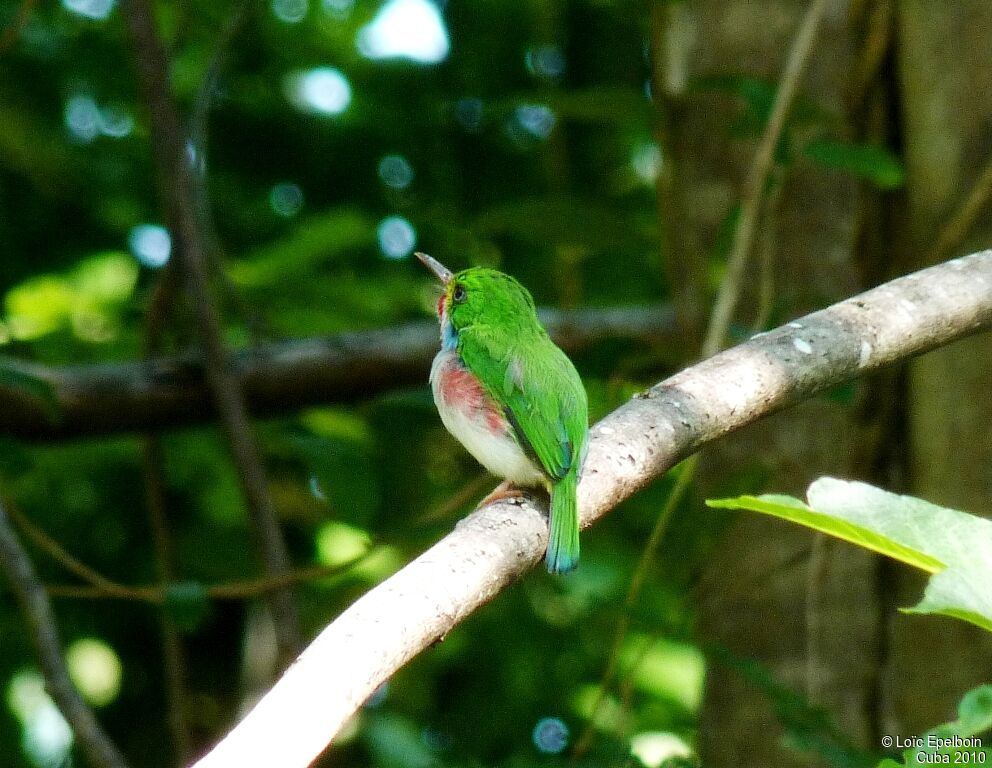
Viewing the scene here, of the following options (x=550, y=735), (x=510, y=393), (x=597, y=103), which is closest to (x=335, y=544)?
(x=550, y=735)

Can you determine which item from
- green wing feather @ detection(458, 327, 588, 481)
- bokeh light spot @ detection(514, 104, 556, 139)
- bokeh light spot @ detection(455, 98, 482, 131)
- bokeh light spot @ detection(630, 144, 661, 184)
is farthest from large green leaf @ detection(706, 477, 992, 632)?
bokeh light spot @ detection(630, 144, 661, 184)

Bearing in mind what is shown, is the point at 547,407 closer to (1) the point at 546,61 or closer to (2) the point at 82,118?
(1) the point at 546,61

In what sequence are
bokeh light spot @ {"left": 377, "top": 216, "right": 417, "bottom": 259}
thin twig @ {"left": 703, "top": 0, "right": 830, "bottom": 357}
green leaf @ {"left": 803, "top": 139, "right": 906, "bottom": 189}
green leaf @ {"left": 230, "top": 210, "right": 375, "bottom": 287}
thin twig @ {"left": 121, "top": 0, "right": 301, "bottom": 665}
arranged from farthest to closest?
bokeh light spot @ {"left": 377, "top": 216, "right": 417, "bottom": 259}
green leaf @ {"left": 230, "top": 210, "right": 375, "bottom": 287}
thin twig @ {"left": 121, "top": 0, "right": 301, "bottom": 665}
thin twig @ {"left": 703, "top": 0, "right": 830, "bottom": 357}
green leaf @ {"left": 803, "top": 139, "right": 906, "bottom": 189}

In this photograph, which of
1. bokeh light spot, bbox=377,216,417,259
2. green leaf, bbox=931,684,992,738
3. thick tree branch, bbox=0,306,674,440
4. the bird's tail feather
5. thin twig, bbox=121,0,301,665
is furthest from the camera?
bokeh light spot, bbox=377,216,417,259

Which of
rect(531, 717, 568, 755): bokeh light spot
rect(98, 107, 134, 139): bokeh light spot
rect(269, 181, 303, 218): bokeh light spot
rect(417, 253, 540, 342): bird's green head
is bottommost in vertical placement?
rect(531, 717, 568, 755): bokeh light spot

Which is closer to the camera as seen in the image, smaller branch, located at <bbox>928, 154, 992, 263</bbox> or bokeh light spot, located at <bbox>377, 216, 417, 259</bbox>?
smaller branch, located at <bbox>928, 154, 992, 263</bbox>

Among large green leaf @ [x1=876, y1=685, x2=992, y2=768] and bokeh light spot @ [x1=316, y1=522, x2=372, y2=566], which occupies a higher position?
bokeh light spot @ [x1=316, y1=522, x2=372, y2=566]

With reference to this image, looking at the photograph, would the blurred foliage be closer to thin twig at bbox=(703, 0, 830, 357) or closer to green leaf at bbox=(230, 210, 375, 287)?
green leaf at bbox=(230, 210, 375, 287)

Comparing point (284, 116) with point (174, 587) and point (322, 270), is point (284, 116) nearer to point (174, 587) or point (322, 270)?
point (322, 270)
